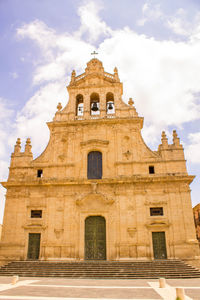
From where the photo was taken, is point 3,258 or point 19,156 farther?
point 19,156

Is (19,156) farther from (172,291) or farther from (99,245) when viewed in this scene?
(172,291)

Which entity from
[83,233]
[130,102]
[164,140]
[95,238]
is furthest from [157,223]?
[130,102]

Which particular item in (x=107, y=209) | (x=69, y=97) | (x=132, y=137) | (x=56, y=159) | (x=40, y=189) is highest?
(x=69, y=97)

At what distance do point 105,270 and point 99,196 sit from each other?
5.99m

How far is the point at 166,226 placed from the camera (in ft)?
63.2

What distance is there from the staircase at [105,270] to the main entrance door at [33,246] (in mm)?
1735

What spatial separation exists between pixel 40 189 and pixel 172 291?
1408 cm

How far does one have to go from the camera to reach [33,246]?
65.2 ft

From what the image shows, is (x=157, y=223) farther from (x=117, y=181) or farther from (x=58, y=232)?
(x=58, y=232)

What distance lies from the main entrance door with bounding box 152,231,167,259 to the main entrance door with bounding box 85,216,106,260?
3804 millimetres

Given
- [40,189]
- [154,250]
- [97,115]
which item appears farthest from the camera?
[97,115]

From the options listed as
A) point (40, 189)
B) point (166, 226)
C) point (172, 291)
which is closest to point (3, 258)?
point (40, 189)

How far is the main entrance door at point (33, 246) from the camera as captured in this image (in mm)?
19656

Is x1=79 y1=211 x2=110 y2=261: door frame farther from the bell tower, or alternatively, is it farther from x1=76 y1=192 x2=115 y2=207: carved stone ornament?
the bell tower
